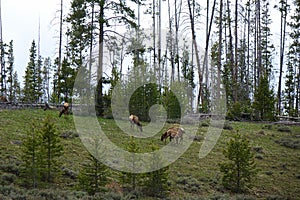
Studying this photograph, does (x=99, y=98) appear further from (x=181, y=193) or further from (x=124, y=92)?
(x=181, y=193)

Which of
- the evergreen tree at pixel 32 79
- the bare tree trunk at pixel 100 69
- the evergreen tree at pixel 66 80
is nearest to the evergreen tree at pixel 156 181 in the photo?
the bare tree trunk at pixel 100 69

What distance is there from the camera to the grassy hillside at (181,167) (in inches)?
409

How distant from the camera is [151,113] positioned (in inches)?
926

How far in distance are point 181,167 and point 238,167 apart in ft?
8.03

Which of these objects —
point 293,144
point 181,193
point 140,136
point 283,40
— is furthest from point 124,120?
point 283,40

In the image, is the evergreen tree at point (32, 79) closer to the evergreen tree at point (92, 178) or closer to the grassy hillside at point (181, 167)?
the grassy hillside at point (181, 167)

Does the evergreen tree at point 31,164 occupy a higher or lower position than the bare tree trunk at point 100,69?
lower

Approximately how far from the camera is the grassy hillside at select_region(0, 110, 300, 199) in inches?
409

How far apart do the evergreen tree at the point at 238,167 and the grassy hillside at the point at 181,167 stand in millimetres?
305

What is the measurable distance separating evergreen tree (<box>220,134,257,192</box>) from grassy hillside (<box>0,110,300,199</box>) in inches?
12.0

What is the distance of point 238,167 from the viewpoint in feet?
40.0

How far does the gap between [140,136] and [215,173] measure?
16.2 ft

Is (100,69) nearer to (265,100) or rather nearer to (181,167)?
(181,167)

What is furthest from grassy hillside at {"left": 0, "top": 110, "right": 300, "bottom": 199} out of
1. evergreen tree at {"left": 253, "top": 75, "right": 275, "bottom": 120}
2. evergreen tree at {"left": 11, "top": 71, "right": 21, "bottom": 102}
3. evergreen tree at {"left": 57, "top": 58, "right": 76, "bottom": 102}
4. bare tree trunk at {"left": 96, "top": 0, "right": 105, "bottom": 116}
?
evergreen tree at {"left": 11, "top": 71, "right": 21, "bottom": 102}
